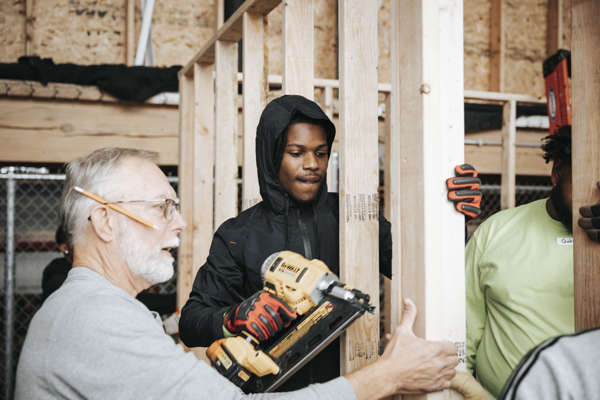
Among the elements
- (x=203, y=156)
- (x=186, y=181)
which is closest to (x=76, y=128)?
(x=186, y=181)

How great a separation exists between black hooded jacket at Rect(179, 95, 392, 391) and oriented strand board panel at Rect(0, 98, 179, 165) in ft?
6.61

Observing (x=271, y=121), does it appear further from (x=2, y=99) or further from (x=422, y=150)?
(x=2, y=99)

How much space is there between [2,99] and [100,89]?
66cm

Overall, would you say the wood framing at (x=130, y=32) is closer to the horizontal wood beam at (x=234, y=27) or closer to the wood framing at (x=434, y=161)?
the horizontal wood beam at (x=234, y=27)

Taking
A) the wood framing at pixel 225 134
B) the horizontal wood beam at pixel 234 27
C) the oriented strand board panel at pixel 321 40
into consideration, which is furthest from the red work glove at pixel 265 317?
the oriented strand board panel at pixel 321 40

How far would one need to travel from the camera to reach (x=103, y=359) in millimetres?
1104

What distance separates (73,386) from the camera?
1.10 meters

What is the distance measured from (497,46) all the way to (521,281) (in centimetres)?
492

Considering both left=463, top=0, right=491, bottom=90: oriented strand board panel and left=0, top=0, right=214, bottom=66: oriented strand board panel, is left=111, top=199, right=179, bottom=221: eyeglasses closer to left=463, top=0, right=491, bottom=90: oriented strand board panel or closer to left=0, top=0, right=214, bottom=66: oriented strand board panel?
left=0, top=0, right=214, bottom=66: oriented strand board panel

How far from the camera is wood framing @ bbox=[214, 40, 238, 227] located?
2.68 m

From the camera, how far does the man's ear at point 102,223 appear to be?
1364 millimetres

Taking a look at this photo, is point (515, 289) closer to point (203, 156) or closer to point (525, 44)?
point (203, 156)

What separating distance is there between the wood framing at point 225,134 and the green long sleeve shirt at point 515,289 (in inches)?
51.4

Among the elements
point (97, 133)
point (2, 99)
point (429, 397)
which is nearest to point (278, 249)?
point (429, 397)
